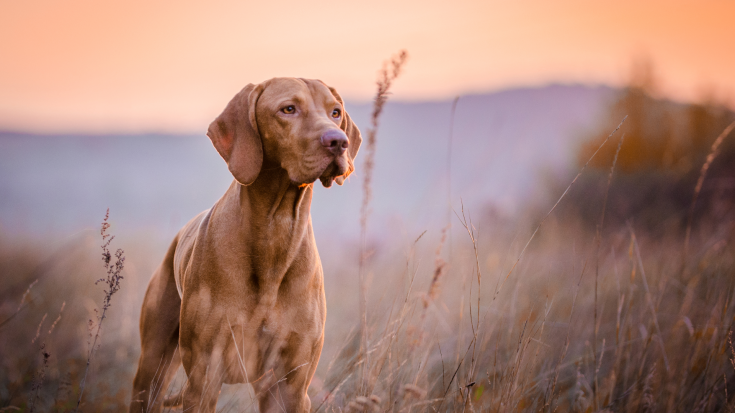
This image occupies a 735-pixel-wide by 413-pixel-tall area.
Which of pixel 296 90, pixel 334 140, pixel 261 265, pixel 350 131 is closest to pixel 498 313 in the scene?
pixel 350 131

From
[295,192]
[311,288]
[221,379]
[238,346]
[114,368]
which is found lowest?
[114,368]

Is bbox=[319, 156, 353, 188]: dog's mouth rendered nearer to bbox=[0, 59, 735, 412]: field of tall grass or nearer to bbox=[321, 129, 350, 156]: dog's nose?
bbox=[321, 129, 350, 156]: dog's nose

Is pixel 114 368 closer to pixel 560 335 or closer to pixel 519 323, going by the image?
pixel 519 323

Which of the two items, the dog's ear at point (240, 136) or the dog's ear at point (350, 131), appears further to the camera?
the dog's ear at point (350, 131)

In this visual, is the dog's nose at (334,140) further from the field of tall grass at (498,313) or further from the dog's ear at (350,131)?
the dog's ear at (350,131)

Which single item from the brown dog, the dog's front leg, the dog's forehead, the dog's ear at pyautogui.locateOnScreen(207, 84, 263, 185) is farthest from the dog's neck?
the dog's front leg

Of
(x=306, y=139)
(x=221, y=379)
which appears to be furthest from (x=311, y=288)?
(x=306, y=139)

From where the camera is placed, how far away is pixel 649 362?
11.7 ft

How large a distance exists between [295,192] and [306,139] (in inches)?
16.5

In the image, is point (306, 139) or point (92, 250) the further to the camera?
point (92, 250)

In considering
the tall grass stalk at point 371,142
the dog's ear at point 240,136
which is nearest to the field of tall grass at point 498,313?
the tall grass stalk at point 371,142

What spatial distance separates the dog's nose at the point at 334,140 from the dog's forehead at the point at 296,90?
41cm

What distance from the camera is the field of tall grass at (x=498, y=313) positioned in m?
2.82

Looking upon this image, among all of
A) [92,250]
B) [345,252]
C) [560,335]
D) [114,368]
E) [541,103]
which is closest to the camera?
[560,335]
